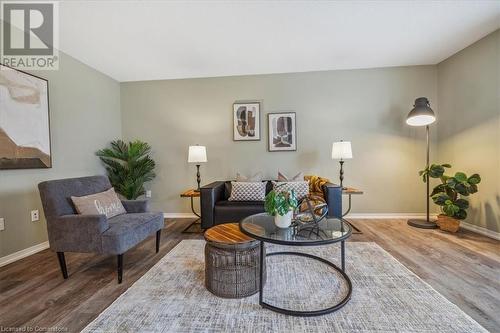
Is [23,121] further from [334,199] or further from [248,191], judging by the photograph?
[334,199]

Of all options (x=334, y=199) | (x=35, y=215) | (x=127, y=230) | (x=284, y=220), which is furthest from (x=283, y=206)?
(x=35, y=215)

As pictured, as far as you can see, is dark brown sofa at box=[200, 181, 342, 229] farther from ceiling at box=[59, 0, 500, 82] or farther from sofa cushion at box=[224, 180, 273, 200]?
ceiling at box=[59, 0, 500, 82]

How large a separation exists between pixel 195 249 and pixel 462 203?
3.46 meters

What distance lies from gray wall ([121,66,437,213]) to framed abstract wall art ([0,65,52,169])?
145 centimetres

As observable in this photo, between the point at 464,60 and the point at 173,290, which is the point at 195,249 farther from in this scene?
the point at 464,60

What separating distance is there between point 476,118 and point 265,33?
3.01 meters

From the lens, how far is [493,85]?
2.69 meters

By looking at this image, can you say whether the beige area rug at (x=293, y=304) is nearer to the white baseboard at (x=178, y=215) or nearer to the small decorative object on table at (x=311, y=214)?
the small decorative object on table at (x=311, y=214)

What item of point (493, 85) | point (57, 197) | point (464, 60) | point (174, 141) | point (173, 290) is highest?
point (464, 60)

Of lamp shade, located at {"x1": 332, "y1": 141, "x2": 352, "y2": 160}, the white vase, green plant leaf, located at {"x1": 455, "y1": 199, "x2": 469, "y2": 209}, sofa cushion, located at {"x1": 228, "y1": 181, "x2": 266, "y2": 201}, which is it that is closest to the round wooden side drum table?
the white vase

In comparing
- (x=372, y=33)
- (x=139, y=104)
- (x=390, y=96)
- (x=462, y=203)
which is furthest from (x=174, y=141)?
(x=462, y=203)

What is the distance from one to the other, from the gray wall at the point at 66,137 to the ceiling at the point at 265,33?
12.8 inches

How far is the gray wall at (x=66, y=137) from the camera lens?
7.66ft

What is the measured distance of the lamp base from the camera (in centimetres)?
314
